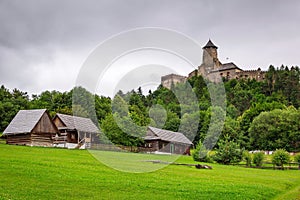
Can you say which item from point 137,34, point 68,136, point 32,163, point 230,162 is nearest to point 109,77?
point 137,34

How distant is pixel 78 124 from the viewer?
2495 inches

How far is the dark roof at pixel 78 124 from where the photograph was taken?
63250 millimetres

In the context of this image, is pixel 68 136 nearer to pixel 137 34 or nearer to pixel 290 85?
pixel 137 34

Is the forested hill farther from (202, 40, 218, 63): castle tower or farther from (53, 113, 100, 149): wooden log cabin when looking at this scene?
(202, 40, 218, 63): castle tower

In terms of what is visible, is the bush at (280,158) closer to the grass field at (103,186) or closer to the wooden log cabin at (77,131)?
the grass field at (103,186)

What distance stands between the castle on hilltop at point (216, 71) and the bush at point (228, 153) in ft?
Result: 328

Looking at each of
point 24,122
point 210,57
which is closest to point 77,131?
point 24,122

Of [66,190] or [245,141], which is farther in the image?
[245,141]

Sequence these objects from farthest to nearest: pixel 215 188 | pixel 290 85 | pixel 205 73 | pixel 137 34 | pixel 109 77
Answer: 1. pixel 205 73
2. pixel 290 85
3. pixel 137 34
4. pixel 109 77
5. pixel 215 188

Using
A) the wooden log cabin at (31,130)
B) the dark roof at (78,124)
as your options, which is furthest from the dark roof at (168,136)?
the wooden log cabin at (31,130)

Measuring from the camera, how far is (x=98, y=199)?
18531mm

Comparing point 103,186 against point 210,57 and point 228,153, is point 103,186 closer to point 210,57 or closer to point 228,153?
point 228,153

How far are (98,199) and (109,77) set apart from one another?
400 inches

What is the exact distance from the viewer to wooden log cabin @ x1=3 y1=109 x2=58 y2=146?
53.9 m
